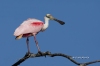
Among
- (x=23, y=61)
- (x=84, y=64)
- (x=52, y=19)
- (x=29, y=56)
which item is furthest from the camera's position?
(x=52, y=19)

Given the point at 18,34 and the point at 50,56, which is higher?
Result: the point at 18,34

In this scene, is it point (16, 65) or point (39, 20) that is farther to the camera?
point (39, 20)

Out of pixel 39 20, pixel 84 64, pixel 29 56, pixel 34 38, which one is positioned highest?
pixel 39 20

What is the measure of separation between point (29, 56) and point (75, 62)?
1.76m

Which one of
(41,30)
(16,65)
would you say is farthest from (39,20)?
(16,65)

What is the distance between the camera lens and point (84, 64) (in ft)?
25.7

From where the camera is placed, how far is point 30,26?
36.4ft

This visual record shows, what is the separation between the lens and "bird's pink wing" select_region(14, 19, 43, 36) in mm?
10502

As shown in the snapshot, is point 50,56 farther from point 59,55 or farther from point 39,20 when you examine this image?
point 39,20

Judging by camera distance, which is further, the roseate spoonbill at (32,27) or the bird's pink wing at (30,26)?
the bird's pink wing at (30,26)

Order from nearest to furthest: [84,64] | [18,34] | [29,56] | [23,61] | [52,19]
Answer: [84,64] → [23,61] → [29,56] → [18,34] → [52,19]

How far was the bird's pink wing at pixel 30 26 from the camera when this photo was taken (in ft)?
34.5

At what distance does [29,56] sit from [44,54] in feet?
1.37

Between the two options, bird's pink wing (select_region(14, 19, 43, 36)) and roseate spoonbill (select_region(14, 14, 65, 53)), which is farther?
bird's pink wing (select_region(14, 19, 43, 36))
